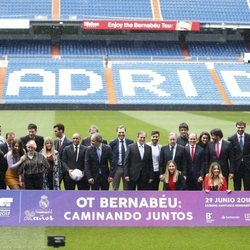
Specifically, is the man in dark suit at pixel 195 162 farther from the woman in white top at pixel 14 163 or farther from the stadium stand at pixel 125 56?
the stadium stand at pixel 125 56

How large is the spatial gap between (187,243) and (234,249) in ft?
2.74

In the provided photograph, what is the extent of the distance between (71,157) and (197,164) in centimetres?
266

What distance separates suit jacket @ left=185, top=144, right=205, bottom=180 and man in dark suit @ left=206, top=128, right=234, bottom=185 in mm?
156

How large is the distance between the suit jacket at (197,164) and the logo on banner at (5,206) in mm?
3756

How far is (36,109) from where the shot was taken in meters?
41.0

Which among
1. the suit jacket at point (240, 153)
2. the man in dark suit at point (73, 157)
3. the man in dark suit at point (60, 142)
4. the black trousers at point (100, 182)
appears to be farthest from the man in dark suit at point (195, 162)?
the man in dark suit at point (60, 142)

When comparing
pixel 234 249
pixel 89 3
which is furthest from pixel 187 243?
pixel 89 3

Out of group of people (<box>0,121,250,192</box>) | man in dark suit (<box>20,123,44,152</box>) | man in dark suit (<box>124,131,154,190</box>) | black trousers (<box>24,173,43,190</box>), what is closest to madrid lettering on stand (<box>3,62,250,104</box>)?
man in dark suit (<box>20,123,44,152</box>)

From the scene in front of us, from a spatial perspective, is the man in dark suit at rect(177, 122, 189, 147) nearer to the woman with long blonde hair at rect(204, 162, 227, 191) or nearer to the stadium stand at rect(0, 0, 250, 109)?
the woman with long blonde hair at rect(204, 162, 227, 191)

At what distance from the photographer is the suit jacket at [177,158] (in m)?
11.0

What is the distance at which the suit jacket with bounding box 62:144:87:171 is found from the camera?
11.2 m

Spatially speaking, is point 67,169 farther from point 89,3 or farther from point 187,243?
point 89,3

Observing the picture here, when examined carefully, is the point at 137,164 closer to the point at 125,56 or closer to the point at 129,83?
the point at 129,83

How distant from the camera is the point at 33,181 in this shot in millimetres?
10578
